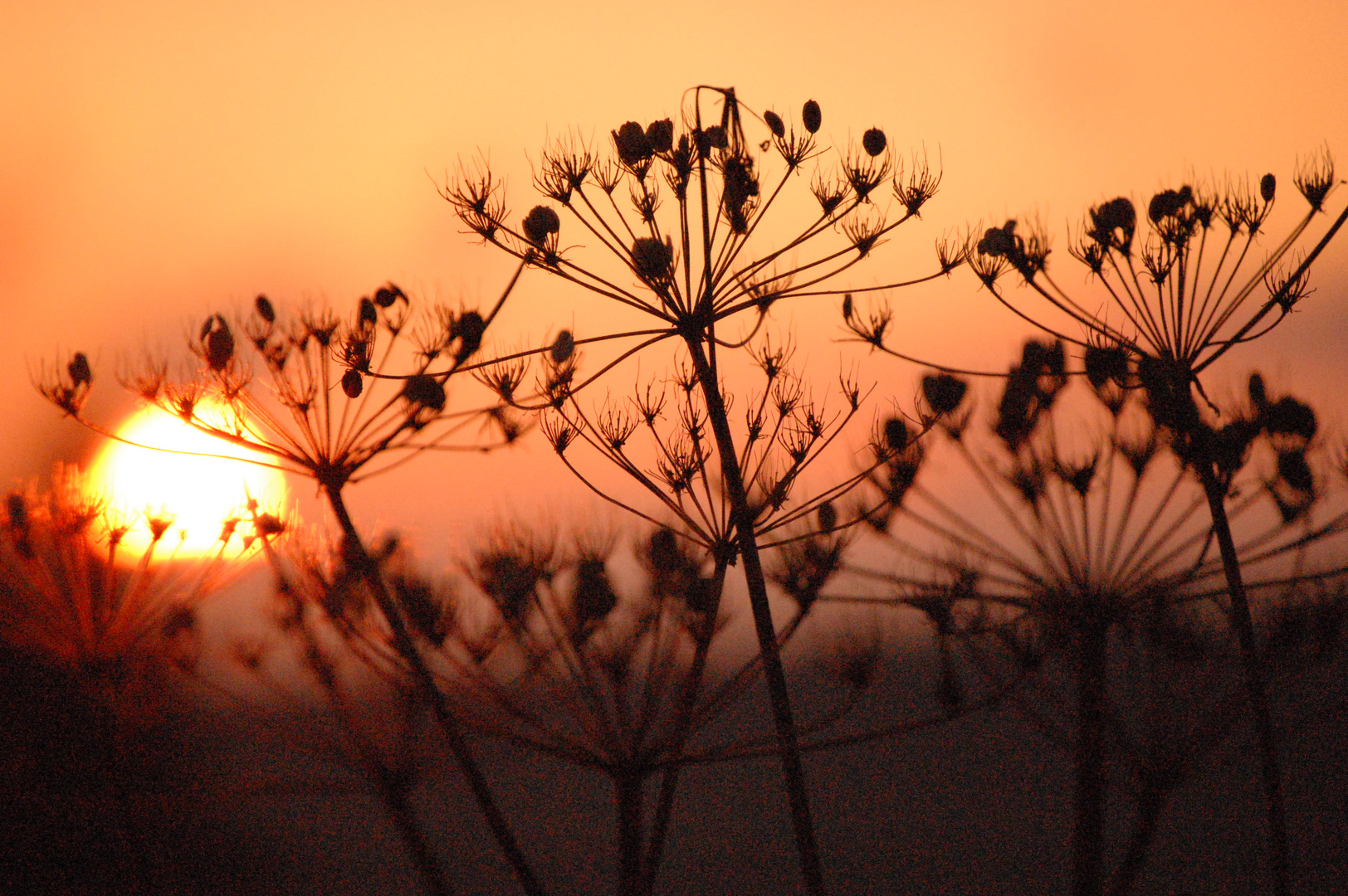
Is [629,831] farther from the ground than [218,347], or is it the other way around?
[218,347]

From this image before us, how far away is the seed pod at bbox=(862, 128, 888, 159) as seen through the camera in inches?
208

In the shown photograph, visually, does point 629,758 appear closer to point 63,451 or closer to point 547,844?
point 63,451

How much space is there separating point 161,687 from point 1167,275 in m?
8.20

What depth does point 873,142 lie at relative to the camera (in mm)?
5309

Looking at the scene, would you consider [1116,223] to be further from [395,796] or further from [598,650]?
[395,796]

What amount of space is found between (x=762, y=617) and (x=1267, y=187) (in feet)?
13.7

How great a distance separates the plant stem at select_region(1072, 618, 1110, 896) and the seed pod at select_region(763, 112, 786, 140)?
3.99m

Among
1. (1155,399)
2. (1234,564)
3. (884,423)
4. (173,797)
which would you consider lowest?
(173,797)

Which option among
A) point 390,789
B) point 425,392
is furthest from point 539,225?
point 390,789

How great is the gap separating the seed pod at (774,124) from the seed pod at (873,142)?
473 mm

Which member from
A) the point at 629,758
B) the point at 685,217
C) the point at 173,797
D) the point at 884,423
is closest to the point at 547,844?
the point at 173,797

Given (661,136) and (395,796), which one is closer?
(661,136)

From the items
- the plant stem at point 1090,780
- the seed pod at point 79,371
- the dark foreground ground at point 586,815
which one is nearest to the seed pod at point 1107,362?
the plant stem at point 1090,780

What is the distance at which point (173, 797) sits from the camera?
26.6ft
